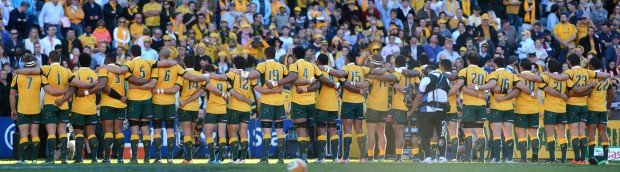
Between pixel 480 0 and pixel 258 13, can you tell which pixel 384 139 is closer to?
pixel 258 13

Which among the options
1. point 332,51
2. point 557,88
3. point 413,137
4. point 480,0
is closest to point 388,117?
point 413,137

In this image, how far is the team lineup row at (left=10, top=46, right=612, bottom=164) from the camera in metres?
26.7

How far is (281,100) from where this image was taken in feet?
91.2

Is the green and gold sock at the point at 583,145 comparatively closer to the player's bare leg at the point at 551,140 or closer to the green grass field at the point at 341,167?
the player's bare leg at the point at 551,140

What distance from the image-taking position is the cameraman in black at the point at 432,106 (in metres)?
28.2

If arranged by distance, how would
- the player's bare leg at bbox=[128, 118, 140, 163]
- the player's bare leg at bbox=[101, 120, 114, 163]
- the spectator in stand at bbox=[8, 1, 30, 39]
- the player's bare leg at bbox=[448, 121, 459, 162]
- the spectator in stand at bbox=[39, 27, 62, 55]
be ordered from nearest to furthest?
the player's bare leg at bbox=[101, 120, 114, 163] → the player's bare leg at bbox=[128, 118, 140, 163] → the player's bare leg at bbox=[448, 121, 459, 162] → the spectator in stand at bbox=[39, 27, 62, 55] → the spectator in stand at bbox=[8, 1, 30, 39]

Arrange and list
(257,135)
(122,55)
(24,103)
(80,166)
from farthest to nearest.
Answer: (122,55), (257,135), (24,103), (80,166)

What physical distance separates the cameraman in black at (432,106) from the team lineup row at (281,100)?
147 mm

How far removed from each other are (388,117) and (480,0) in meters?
14.7

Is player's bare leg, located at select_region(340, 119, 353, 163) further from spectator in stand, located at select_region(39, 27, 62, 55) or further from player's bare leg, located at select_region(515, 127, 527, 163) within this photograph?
spectator in stand, located at select_region(39, 27, 62, 55)

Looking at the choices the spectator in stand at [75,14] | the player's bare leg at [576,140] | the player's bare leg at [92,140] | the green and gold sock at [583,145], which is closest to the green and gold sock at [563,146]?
the player's bare leg at [576,140]

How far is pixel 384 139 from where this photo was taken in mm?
29031

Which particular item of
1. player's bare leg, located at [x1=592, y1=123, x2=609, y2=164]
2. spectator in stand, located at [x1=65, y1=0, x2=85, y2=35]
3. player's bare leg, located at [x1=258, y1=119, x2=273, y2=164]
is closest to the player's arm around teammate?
player's bare leg, located at [x1=258, y1=119, x2=273, y2=164]

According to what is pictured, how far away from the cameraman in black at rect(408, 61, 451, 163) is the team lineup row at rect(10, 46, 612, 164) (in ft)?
0.48
